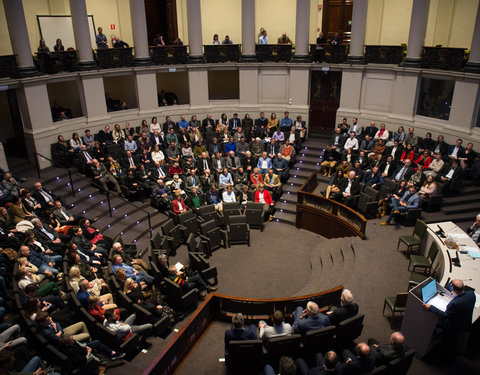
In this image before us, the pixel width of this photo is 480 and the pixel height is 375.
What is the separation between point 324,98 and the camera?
722 inches

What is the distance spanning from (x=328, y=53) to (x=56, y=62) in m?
10.9

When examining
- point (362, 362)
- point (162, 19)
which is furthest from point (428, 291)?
point (162, 19)

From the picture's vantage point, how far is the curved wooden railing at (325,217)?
11.6 meters

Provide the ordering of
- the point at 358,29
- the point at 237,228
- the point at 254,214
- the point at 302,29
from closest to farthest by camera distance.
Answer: the point at 237,228
the point at 254,214
the point at 358,29
the point at 302,29

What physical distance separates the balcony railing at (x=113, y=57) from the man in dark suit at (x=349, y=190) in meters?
10.4

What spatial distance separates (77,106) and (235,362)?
16024 mm

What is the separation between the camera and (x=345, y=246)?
1100 centimetres

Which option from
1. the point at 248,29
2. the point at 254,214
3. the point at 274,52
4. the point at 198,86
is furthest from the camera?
the point at 198,86

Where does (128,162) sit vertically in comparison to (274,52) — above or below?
below

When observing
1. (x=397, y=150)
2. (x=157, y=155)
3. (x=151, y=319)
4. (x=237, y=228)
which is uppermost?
(x=397, y=150)

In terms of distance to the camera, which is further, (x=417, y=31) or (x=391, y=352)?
(x=417, y=31)

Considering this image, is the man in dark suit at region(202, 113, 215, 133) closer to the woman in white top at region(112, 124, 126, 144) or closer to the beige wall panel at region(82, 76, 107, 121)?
the woman in white top at region(112, 124, 126, 144)

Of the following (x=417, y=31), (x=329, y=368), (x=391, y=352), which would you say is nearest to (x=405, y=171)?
(x=417, y=31)

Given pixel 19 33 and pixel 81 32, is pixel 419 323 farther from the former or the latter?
pixel 81 32
